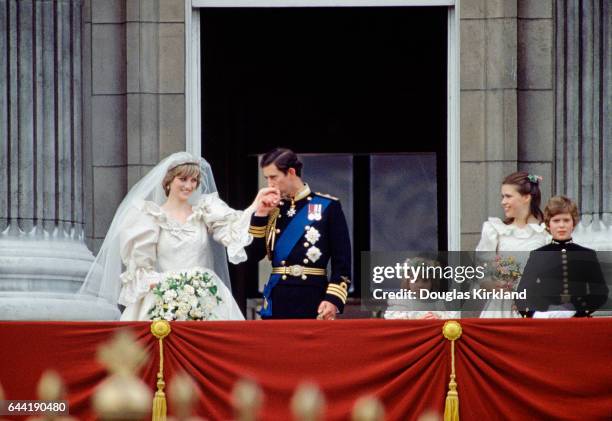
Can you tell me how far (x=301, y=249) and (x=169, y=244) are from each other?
3.05ft

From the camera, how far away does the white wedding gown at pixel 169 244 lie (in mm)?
7934

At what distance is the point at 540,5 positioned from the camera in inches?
420

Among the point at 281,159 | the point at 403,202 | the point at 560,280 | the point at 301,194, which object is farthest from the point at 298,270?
the point at 403,202

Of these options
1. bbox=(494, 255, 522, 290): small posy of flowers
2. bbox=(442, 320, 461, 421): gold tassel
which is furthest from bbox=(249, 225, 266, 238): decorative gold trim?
bbox=(494, 255, 522, 290): small posy of flowers

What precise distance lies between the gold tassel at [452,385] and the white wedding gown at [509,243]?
1.03 metres

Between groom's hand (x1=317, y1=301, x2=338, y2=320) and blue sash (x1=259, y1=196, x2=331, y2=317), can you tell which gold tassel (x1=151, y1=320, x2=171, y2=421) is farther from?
groom's hand (x1=317, y1=301, x2=338, y2=320)

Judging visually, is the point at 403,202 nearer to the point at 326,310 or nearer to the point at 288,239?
the point at 288,239

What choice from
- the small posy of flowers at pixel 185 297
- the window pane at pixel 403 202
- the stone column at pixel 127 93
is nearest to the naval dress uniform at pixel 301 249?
the small posy of flowers at pixel 185 297

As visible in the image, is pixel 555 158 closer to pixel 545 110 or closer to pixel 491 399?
pixel 545 110

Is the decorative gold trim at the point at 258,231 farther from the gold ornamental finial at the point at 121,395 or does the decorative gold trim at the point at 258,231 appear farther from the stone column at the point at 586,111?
the gold ornamental finial at the point at 121,395

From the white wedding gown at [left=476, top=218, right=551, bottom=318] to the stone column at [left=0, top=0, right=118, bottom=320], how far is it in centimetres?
338

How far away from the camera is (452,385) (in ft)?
23.0

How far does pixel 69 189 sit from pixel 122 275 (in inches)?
79.6

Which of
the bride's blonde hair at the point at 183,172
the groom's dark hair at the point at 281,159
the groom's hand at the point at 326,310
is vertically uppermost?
the groom's dark hair at the point at 281,159
